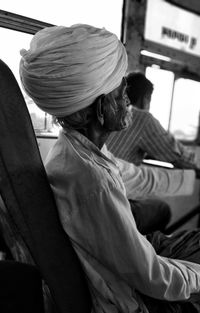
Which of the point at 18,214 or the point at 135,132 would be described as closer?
the point at 18,214

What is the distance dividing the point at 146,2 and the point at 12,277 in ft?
7.73

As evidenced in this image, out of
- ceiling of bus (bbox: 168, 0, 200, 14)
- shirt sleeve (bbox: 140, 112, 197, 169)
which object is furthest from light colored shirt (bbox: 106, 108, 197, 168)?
ceiling of bus (bbox: 168, 0, 200, 14)

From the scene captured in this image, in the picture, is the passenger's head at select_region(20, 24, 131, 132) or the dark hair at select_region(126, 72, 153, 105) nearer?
the passenger's head at select_region(20, 24, 131, 132)

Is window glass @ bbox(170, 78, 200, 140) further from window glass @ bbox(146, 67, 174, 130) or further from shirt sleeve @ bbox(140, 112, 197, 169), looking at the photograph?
shirt sleeve @ bbox(140, 112, 197, 169)

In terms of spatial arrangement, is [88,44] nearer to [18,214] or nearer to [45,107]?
[45,107]

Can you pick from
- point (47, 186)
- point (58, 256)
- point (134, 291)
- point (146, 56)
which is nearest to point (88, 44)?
point (47, 186)

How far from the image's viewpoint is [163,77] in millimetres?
2955

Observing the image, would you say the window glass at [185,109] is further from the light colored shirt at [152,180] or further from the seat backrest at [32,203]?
the seat backrest at [32,203]

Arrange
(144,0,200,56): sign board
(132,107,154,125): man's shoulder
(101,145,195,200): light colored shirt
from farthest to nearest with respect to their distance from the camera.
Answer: (144,0,200,56): sign board < (132,107,154,125): man's shoulder < (101,145,195,200): light colored shirt

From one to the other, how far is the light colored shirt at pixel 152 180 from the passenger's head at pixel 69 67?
26.8 inches

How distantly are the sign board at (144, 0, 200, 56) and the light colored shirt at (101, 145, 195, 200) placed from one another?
1.46 metres

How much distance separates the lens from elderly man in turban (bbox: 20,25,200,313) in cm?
82

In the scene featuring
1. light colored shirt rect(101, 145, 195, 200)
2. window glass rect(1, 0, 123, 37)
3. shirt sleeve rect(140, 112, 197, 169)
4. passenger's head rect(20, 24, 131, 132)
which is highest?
window glass rect(1, 0, 123, 37)

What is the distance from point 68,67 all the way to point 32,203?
386mm
